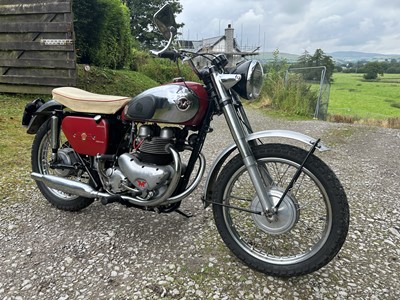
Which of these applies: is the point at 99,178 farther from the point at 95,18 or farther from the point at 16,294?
the point at 95,18

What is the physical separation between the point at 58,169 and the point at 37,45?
4861 millimetres

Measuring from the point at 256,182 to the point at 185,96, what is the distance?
26.0 inches

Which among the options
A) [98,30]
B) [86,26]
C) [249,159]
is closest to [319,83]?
[98,30]

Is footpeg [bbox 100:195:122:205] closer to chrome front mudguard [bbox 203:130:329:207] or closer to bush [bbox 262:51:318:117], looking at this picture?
chrome front mudguard [bbox 203:130:329:207]

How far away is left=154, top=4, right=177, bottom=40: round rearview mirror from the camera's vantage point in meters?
1.90

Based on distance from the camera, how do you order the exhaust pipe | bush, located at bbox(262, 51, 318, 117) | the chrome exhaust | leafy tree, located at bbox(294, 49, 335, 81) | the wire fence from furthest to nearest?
leafy tree, located at bbox(294, 49, 335, 81) → bush, located at bbox(262, 51, 318, 117) → the wire fence → the exhaust pipe → the chrome exhaust

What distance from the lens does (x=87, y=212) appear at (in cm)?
276

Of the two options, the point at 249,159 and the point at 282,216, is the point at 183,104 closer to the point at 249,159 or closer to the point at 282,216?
the point at 249,159

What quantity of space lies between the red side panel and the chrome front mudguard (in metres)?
0.81

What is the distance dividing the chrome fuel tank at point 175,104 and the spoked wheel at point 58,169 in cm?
94

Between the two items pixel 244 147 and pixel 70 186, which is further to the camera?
pixel 70 186

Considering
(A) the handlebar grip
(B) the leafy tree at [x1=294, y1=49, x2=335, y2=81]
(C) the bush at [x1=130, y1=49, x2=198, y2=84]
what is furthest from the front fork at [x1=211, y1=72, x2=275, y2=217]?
(C) the bush at [x1=130, y1=49, x2=198, y2=84]

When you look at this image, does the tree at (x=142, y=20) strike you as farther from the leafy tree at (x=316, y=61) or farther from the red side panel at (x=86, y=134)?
the red side panel at (x=86, y=134)

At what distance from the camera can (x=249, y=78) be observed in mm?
1905
